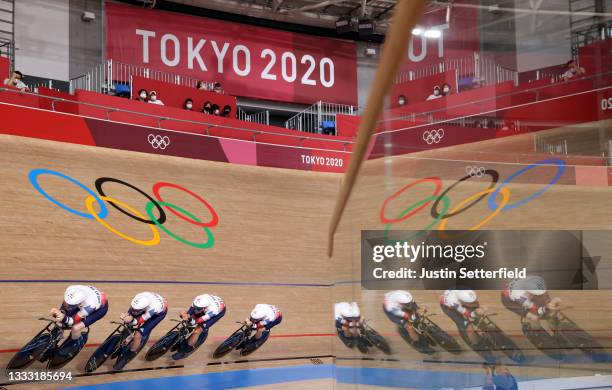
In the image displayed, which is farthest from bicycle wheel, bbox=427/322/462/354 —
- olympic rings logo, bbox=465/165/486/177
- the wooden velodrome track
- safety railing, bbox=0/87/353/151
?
safety railing, bbox=0/87/353/151

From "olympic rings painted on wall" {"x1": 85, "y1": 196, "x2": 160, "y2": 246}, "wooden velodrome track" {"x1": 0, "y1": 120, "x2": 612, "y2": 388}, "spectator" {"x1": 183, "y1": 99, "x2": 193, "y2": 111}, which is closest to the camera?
"wooden velodrome track" {"x1": 0, "y1": 120, "x2": 612, "y2": 388}

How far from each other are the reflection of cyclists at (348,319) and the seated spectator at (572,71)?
48.5 inches

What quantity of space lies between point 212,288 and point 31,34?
7333 mm

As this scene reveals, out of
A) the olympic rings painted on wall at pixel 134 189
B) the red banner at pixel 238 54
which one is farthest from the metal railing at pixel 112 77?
the olympic rings painted on wall at pixel 134 189

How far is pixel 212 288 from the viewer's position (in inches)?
368

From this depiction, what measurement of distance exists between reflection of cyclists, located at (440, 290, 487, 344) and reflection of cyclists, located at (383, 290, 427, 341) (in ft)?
0.33

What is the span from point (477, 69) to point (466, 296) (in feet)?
Answer: 1.54

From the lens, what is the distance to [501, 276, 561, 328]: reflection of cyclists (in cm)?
129

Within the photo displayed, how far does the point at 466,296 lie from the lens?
1399mm

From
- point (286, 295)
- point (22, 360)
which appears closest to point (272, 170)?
Result: point (286, 295)

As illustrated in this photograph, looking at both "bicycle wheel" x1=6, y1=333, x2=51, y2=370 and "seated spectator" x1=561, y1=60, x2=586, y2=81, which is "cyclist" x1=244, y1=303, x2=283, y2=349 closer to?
"bicycle wheel" x1=6, y1=333, x2=51, y2=370

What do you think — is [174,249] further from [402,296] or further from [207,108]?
[402,296]

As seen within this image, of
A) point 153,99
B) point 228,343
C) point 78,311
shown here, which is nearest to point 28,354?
point 78,311

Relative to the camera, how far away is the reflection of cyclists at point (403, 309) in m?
1.61
